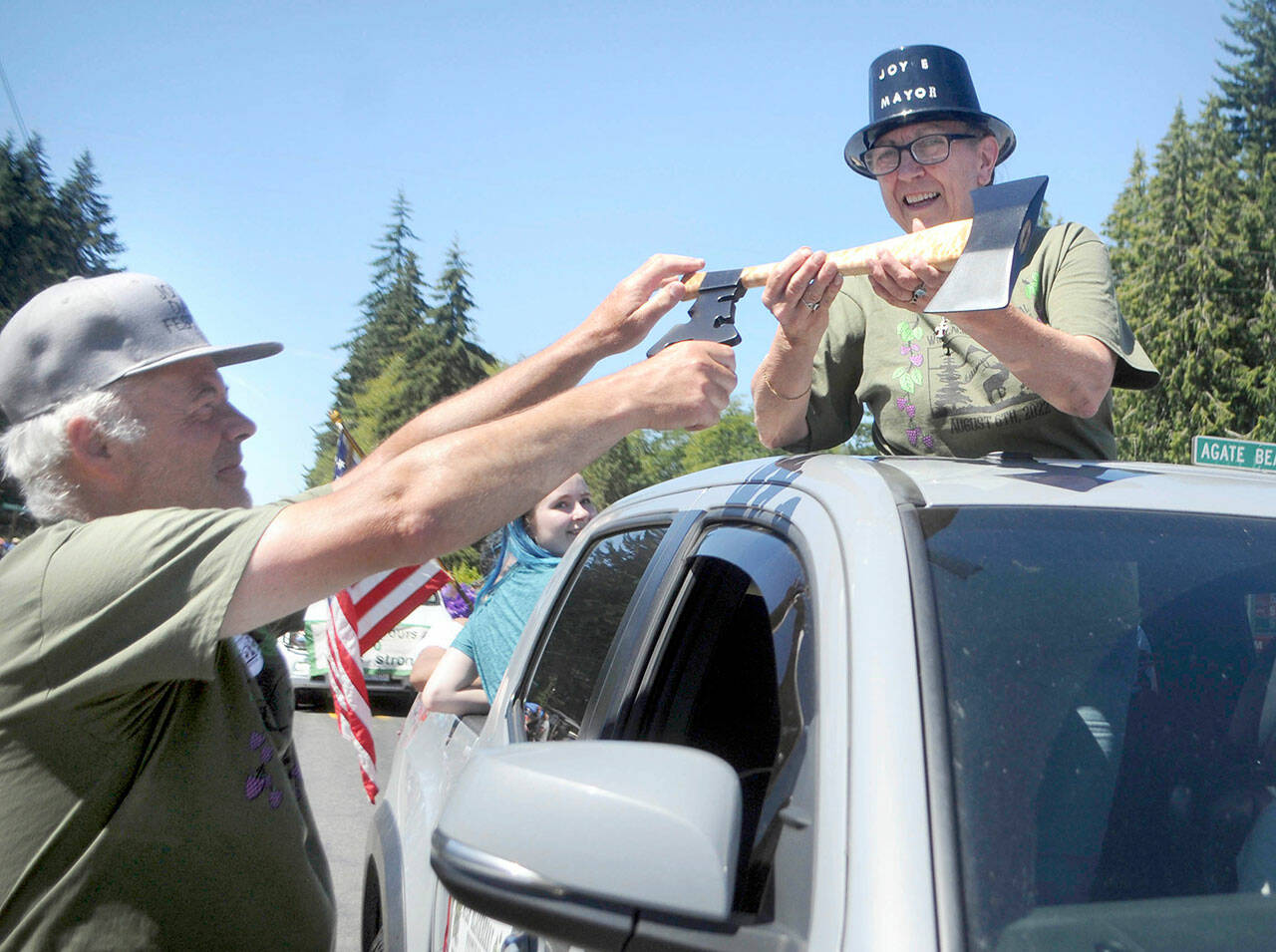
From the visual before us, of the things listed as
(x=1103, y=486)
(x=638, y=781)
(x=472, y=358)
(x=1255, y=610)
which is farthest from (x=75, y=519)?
(x=472, y=358)

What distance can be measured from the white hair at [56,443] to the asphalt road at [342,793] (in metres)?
2.08

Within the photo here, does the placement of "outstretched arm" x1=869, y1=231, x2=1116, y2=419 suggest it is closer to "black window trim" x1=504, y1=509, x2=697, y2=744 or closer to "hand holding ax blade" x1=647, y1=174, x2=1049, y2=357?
"hand holding ax blade" x1=647, y1=174, x2=1049, y2=357

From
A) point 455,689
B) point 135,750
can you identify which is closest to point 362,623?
point 455,689

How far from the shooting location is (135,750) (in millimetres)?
1855

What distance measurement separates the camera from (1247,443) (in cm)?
618

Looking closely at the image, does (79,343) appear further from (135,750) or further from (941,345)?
(941,345)

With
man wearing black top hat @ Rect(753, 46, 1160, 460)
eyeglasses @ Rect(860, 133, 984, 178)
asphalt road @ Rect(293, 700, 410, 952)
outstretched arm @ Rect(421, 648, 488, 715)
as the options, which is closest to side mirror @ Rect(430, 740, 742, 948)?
man wearing black top hat @ Rect(753, 46, 1160, 460)

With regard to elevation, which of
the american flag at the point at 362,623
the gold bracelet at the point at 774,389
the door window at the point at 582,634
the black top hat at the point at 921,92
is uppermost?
the black top hat at the point at 921,92

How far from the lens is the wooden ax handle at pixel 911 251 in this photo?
1795mm

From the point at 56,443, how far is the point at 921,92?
1.92m

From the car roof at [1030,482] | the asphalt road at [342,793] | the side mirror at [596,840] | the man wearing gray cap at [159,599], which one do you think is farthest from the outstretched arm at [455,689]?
the side mirror at [596,840]

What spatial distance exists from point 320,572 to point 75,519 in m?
0.60

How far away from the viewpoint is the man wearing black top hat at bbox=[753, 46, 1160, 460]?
7.09ft

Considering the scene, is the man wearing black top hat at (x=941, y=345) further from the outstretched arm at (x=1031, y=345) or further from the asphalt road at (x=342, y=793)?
the asphalt road at (x=342, y=793)
